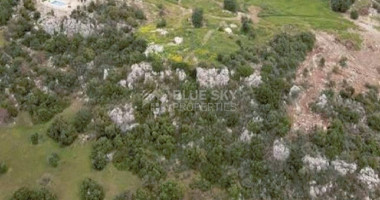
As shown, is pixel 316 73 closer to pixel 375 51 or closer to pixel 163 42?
pixel 375 51

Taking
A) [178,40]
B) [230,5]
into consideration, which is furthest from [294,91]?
[230,5]

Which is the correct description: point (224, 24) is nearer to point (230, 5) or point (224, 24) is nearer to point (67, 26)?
point (230, 5)

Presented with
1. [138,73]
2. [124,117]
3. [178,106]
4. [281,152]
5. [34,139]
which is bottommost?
[34,139]

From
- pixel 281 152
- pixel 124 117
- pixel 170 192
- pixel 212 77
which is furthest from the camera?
pixel 212 77

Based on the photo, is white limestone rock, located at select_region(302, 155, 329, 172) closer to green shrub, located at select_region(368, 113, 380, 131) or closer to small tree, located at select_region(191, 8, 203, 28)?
green shrub, located at select_region(368, 113, 380, 131)

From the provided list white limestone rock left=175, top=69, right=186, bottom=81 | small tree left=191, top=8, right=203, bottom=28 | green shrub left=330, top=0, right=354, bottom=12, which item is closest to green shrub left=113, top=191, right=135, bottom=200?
white limestone rock left=175, top=69, right=186, bottom=81

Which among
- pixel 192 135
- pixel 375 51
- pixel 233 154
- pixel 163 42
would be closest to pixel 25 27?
pixel 163 42
